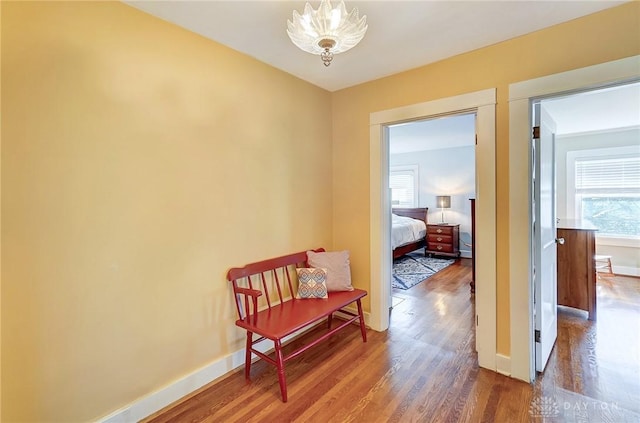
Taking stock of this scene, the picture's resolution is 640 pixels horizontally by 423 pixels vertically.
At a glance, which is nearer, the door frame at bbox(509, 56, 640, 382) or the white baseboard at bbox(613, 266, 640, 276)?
the door frame at bbox(509, 56, 640, 382)

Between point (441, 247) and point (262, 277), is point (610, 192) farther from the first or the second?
point (262, 277)

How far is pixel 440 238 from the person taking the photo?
6121mm

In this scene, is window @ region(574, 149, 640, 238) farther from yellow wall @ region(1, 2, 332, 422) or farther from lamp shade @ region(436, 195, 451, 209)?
yellow wall @ region(1, 2, 332, 422)

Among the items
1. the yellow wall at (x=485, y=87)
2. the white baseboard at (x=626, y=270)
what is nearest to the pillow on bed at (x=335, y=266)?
the yellow wall at (x=485, y=87)

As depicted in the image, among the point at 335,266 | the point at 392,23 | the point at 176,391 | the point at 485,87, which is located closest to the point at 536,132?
the point at 485,87

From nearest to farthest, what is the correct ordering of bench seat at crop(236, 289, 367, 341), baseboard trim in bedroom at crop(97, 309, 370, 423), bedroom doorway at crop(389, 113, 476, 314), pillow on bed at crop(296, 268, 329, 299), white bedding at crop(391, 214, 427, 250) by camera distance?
1. baseboard trim in bedroom at crop(97, 309, 370, 423)
2. bench seat at crop(236, 289, 367, 341)
3. pillow on bed at crop(296, 268, 329, 299)
4. bedroom doorway at crop(389, 113, 476, 314)
5. white bedding at crop(391, 214, 427, 250)

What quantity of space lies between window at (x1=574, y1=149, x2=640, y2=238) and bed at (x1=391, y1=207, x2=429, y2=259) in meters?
2.67

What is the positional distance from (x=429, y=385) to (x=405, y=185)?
5.82 meters

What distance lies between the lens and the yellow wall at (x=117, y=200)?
1366mm

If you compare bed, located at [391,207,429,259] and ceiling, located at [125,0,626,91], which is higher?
ceiling, located at [125,0,626,91]

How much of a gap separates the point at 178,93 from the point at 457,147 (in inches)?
240

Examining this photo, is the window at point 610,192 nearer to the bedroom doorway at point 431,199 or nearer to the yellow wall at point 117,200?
the bedroom doorway at point 431,199

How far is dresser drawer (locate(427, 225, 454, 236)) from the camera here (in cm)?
601

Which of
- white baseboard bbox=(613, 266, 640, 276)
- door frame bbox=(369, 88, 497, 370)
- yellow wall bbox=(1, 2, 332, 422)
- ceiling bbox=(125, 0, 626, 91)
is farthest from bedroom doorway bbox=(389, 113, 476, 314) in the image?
yellow wall bbox=(1, 2, 332, 422)
